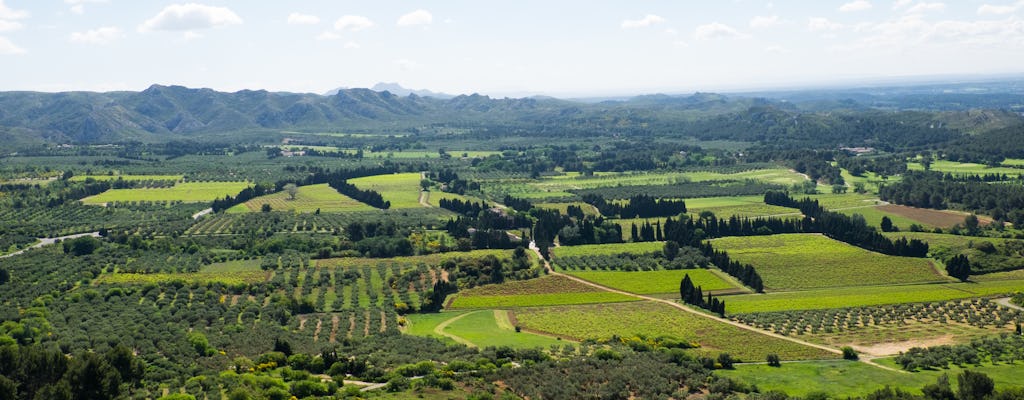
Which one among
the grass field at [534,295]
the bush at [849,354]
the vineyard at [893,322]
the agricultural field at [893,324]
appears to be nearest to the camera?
the bush at [849,354]

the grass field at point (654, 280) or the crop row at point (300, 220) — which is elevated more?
the crop row at point (300, 220)

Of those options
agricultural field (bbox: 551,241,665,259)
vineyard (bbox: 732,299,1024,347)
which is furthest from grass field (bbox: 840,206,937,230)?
vineyard (bbox: 732,299,1024,347)

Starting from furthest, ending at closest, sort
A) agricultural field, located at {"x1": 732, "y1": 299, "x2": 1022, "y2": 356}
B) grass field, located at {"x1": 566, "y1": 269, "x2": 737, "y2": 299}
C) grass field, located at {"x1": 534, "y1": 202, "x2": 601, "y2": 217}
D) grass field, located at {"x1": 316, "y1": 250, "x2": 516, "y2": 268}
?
grass field, located at {"x1": 534, "y1": 202, "x2": 601, "y2": 217} < grass field, located at {"x1": 316, "y1": 250, "x2": 516, "y2": 268} < grass field, located at {"x1": 566, "y1": 269, "x2": 737, "y2": 299} < agricultural field, located at {"x1": 732, "y1": 299, "x2": 1022, "y2": 356}

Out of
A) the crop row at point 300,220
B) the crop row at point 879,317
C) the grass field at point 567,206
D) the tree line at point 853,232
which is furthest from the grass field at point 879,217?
the crop row at point 300,220

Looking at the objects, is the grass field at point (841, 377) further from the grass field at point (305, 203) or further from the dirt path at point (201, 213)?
the dirt path at point (201, 213)

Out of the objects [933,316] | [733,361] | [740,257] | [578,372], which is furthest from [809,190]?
[578,372]

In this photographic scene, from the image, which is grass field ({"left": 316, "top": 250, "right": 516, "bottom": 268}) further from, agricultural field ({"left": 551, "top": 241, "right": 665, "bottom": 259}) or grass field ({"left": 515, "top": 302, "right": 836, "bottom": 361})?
grass field ({"left": 515, "top": 302, "right": 836, "bottom": 361})

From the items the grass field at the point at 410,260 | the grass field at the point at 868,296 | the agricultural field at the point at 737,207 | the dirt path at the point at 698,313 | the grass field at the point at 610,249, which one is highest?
the grass field at the point at 410,260
